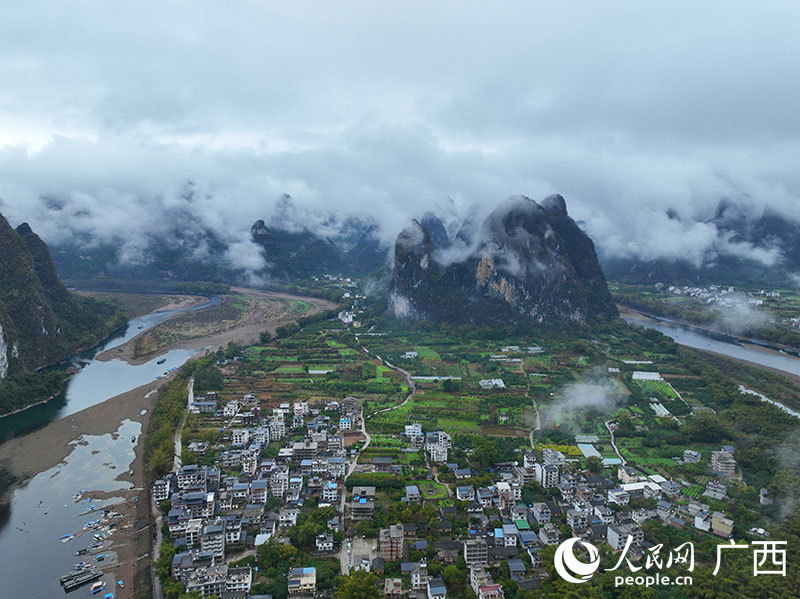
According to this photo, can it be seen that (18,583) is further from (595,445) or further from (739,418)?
(739,418)

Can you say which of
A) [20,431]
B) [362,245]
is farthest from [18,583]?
[362,245]

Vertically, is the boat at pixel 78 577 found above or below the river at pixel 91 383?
below

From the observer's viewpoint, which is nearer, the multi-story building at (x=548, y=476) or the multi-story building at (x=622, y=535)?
the multi-story building at (x=622, y=535)

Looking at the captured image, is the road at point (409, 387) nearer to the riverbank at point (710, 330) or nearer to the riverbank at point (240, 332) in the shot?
the riverbank at point (240, 332)

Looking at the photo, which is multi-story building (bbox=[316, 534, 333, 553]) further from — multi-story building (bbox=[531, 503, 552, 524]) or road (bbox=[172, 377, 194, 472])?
road (bbox=[172, 377, 194, 472])

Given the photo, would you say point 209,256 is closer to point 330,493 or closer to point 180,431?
point 180,431

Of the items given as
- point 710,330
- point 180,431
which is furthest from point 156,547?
point 710,330

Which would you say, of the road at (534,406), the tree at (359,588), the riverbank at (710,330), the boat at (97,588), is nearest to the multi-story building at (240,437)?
the boat at (97,588)
